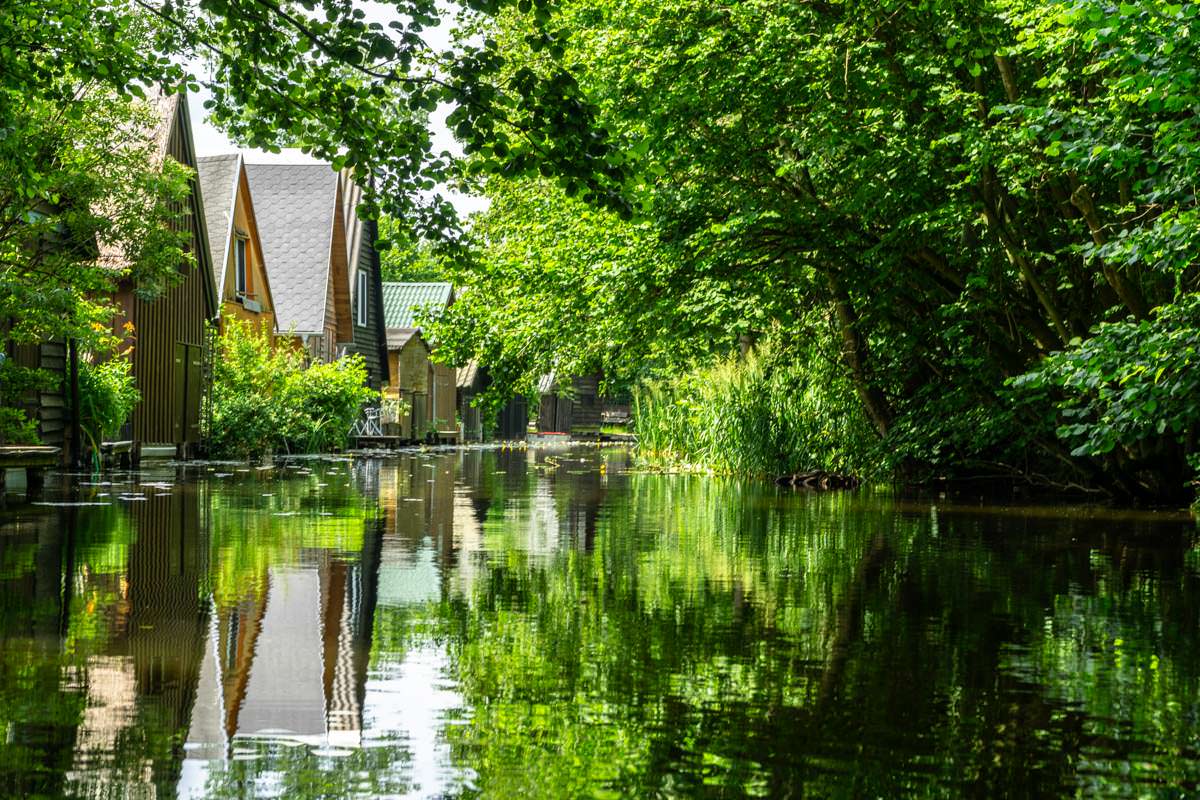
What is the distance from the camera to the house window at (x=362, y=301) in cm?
4834

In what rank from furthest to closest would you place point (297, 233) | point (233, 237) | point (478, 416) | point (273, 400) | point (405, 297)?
point (478, 416)
point (405, 297)
point (297, 233)
point (233, 237)
point (273, 400)

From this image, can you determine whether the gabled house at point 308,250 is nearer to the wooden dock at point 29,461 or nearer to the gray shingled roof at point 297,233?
the gray shingled roof at point 297,233

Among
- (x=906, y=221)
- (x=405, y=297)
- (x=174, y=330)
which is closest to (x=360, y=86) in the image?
(x=906, y=221)

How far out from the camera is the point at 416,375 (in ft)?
186

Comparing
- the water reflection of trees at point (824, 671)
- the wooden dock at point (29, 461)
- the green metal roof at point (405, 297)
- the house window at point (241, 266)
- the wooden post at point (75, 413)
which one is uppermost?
the green metal roof at point (405, 297)

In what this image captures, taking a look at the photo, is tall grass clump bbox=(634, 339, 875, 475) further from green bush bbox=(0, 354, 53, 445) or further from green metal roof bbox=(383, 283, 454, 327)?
green metal roof bbox=(383, 283, 454, 327)

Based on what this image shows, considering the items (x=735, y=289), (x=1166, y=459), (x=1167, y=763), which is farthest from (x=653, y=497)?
(x=1167, y=763)

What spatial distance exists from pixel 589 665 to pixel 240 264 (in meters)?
34.1

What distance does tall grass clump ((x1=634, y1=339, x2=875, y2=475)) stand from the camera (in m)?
23.2

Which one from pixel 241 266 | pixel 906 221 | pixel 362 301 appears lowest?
pixel 906 221

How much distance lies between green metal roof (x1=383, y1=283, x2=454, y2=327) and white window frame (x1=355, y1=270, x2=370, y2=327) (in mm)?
8232

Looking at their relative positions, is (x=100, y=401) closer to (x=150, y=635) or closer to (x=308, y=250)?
(x=150, y=635)

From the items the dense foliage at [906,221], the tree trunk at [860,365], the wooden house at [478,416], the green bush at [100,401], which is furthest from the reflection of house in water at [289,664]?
the wooden house at [478,416]

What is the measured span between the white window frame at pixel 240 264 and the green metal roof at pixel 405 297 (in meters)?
Answer: 19.7
